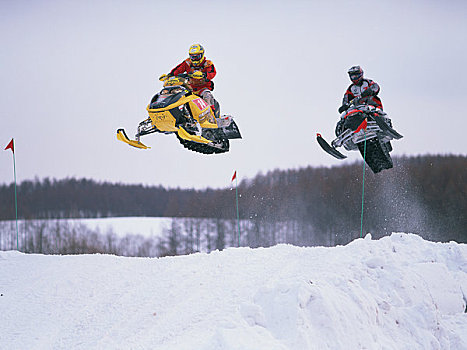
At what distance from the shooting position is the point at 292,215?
25.0m

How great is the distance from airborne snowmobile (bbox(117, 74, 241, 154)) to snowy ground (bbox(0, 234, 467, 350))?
2409 millimetres

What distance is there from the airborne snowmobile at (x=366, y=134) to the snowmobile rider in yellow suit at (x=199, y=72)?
3.16 m

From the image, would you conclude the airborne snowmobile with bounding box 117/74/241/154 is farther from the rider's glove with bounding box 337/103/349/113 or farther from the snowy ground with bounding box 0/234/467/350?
the rider's glove with bounding box 337/103/349/113

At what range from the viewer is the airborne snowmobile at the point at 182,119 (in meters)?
9.17

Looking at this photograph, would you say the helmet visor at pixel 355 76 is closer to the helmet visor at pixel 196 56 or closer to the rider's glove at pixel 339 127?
the rider's glove at pixel 339 127

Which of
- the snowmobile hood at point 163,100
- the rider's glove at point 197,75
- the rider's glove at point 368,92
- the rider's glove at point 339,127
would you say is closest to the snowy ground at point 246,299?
the rider's glove at point 339,127

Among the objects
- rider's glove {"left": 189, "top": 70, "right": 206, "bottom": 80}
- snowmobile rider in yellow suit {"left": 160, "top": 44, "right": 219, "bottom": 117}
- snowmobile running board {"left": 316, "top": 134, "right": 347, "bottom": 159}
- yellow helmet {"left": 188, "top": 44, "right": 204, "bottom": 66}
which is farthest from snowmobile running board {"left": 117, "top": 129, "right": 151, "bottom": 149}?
snowmobile running board {"left": 316, "top": 134, "right": 347, "bottom": 159}

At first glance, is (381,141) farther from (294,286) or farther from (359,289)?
(294,286)

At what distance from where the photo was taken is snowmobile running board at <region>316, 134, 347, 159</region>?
1161 centimetres

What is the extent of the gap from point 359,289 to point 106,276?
181 inches

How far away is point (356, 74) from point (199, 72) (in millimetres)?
4082

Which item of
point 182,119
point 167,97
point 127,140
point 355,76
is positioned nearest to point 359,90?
point 355,76

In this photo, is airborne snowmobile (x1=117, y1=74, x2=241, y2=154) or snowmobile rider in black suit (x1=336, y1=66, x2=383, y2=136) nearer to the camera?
airborne snowmobile (x1=117, y1=74, x2=241, y2=154)

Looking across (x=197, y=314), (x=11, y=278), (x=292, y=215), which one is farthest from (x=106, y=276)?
(x=292, y=215)
